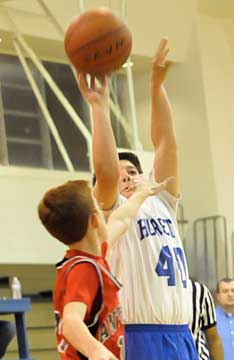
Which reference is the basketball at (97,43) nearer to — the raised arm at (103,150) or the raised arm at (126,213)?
the raised arm at (103,150)

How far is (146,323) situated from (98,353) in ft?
2.81

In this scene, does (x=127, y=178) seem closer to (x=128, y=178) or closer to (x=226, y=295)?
(x=128, y=178)

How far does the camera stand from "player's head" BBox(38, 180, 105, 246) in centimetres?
292

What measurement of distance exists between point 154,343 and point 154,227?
0.43 meters

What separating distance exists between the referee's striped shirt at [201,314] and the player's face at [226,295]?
92.7 inches

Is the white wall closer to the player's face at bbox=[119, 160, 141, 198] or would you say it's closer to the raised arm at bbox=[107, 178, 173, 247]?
the player's face at bbox=[119, 160, 141, 198]

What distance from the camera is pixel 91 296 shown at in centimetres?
289

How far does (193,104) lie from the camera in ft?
37.4

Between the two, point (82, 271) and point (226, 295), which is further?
point (226, 295)

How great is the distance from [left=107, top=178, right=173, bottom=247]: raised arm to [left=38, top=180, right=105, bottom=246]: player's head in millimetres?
310

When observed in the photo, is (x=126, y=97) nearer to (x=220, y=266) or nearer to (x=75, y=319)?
(x=220, y=266)

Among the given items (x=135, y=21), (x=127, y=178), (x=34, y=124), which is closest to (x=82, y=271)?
(x=127, y=178)

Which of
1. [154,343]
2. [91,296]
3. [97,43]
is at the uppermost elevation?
[97,43]

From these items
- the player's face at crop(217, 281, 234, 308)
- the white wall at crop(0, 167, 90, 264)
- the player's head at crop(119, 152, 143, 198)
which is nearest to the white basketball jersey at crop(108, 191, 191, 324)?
the player's head at crop(119, 152, 143, 198)
